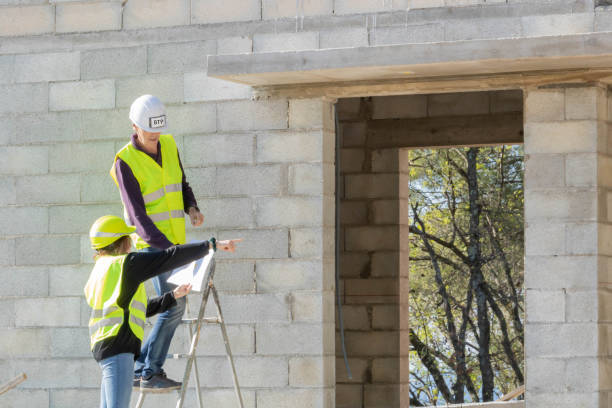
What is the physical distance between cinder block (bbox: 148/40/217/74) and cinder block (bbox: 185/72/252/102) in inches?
2.6

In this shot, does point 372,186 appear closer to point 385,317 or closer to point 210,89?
point 385,317

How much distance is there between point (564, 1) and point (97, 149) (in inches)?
134

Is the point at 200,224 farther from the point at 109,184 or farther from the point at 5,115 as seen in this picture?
the point at 5,115

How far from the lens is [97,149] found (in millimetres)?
8477

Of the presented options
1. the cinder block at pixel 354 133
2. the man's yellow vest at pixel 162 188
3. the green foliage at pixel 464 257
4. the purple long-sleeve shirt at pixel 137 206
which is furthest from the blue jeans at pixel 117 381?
the green foliage at pixel 464 257

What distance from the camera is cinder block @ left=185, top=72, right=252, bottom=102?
8219 mm

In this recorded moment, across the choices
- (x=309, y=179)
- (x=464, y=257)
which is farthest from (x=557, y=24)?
(x=464, y=257)

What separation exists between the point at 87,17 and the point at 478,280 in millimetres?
14902

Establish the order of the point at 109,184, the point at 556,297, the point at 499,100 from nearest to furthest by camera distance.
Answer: the point at 556,297 < the point at 109,184 < the point at 499,100

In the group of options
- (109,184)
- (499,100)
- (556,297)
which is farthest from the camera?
(499,100)

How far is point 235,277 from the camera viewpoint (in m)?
8.12

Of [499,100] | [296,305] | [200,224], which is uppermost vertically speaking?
[499,100]

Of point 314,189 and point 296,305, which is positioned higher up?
point 314,189

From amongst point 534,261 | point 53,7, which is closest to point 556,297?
point 534,261
